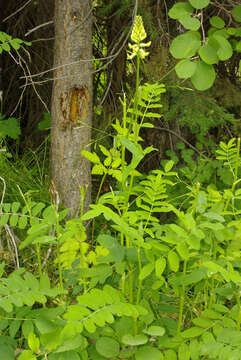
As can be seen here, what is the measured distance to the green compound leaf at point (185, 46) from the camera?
174 centimetres

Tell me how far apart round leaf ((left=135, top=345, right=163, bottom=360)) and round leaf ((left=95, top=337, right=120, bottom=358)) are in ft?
0.22

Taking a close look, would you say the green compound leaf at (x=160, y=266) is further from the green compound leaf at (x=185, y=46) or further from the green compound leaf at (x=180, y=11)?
the green compound leaf at (x=180, y=11)

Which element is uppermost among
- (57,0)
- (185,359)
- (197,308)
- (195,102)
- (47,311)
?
(57,0)

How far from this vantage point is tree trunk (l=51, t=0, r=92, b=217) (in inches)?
122

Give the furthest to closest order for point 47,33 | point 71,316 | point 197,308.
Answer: point 47,33
point 197,308
point 71,316

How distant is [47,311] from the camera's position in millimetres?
1528

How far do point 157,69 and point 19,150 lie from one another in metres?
2.04

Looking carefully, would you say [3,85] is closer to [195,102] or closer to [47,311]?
[195,102]

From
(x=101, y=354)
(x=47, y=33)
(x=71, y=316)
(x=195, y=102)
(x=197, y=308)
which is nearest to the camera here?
(x=71, y=316)

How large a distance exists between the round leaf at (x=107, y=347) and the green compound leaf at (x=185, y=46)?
1.01m

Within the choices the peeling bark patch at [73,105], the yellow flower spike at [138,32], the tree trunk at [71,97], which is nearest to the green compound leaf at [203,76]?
the yellow flower spike at [138,32]

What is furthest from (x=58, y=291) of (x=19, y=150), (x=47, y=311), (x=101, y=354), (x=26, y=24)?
Result: (x=26, y=24)

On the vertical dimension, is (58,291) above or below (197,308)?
above

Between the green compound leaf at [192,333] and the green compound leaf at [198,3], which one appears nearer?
the green compound leaf at [192,333]
